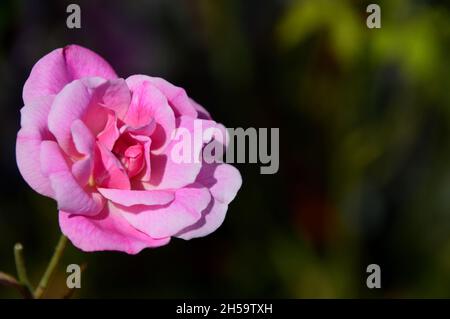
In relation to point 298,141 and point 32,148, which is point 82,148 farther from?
point 298,141

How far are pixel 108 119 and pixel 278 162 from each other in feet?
1.99

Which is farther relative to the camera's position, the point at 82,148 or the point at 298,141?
the point at 298,141

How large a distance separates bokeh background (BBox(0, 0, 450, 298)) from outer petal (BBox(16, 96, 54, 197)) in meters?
0.50

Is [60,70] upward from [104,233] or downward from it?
upward

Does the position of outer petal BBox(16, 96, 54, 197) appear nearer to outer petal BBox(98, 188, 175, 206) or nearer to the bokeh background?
outer petal BBox(98, 188, 175, 206)

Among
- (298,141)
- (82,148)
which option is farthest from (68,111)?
(298,141)

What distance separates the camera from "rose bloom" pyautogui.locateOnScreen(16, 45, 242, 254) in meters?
0.46

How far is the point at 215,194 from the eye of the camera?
0.51 meters

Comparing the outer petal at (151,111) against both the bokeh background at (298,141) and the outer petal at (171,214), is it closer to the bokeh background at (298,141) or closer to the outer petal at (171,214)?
the outer petal at (171,214)

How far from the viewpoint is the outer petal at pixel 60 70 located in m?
0.48

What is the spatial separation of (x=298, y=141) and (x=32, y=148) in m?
0.69

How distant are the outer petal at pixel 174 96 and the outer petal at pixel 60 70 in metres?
0.03

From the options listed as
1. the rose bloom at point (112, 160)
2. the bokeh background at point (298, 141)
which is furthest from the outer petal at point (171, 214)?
the bokeh background at point (298, 141)

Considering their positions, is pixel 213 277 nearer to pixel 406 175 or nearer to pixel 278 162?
pixel 278 162
